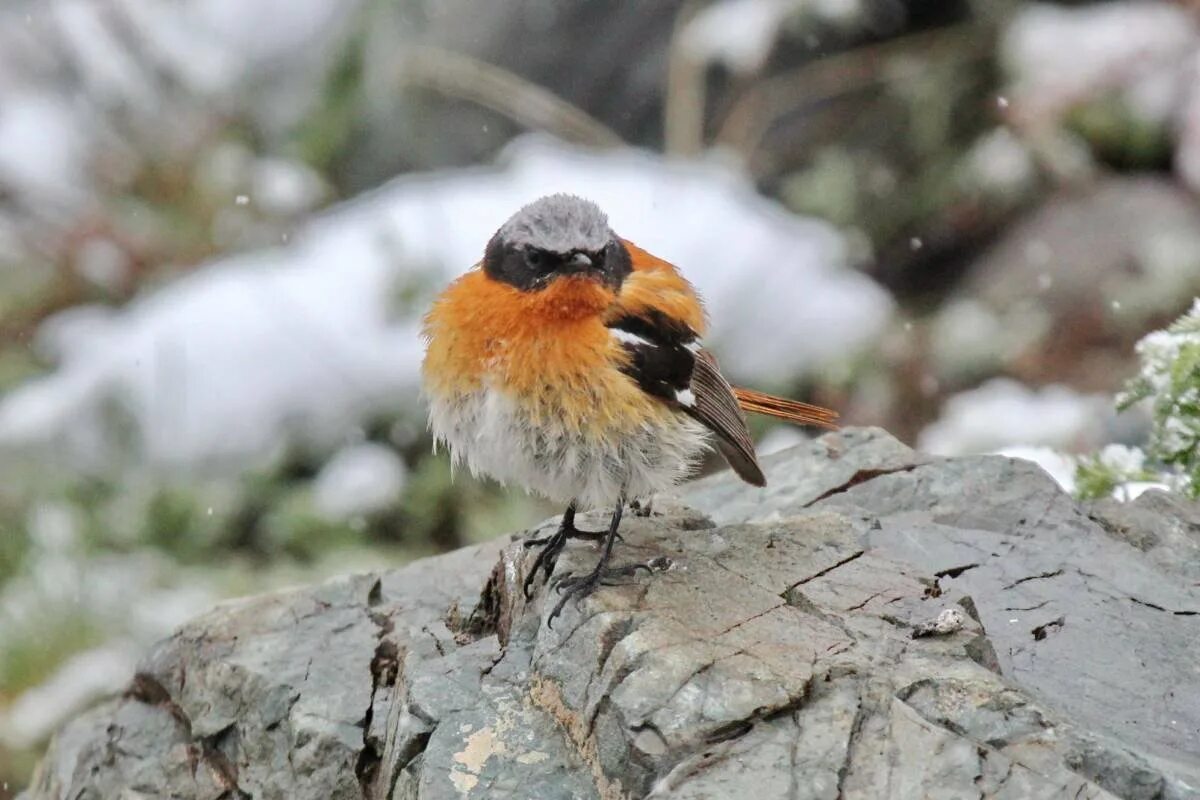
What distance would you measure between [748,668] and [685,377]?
100 cm

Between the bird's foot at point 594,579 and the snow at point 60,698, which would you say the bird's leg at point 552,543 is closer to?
the bird's foot at point 594,579

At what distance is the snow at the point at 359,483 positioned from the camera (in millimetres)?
6895

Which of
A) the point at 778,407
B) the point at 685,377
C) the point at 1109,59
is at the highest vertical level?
the point at 1109,59

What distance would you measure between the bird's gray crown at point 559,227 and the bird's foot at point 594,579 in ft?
2.65

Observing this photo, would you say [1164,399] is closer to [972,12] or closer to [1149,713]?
[1149,713]

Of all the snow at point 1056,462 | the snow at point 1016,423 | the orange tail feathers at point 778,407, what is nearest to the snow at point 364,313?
the snow at point 1016,423

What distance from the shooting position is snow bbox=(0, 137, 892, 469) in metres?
7.45

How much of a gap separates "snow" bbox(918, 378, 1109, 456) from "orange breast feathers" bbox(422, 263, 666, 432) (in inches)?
121

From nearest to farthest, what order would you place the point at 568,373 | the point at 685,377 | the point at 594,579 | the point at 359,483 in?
the point at 594,579 → the point at 568,373 → the point at 685,377 → the point at 359,483

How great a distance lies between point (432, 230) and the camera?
812 cm

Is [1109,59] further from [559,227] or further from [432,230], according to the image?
[559,227]

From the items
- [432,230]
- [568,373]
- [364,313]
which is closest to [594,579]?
[568,373]

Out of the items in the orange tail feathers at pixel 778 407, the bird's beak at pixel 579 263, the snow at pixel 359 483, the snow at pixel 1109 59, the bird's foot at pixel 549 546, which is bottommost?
the snow at pixel 359 483

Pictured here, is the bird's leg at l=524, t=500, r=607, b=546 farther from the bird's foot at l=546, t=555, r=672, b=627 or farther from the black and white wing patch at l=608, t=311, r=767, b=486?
the black and white wing patch at l=608, t=311, r=767, b=486
